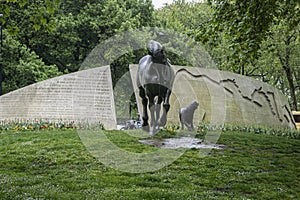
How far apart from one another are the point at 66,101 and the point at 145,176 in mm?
11624

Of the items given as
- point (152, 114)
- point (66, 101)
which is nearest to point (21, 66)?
point (66, 101)

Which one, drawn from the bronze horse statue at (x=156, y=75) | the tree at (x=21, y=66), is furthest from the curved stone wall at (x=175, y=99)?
the tree at (x=21, y=66)

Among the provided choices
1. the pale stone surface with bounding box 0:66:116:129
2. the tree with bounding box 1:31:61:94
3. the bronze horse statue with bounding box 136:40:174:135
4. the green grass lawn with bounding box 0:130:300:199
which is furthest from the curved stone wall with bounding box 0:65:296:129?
the tree with bounding box 1:31:61:94

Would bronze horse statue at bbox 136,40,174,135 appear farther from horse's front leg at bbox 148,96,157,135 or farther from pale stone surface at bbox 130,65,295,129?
pale stone surface at bbox 130,65,295,129

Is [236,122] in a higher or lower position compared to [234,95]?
lower

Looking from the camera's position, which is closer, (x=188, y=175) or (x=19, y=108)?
(x=188, y=175)

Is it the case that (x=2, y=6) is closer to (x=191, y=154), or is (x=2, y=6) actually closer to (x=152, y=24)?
(x=191, y=154)

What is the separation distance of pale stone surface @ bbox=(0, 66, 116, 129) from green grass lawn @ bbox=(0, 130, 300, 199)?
23.6 ft

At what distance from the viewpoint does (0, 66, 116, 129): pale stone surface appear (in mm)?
16938

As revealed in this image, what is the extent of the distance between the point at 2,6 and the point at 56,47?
82.6 feet

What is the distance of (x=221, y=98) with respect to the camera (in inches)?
798

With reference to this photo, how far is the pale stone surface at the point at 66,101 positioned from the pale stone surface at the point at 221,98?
229 centimetres

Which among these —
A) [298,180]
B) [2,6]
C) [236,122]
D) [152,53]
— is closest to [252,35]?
[152,53]

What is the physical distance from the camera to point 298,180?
6855 mm
